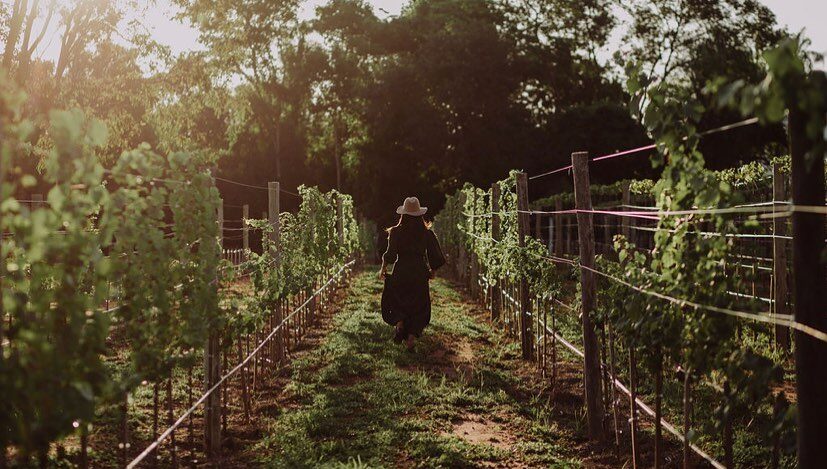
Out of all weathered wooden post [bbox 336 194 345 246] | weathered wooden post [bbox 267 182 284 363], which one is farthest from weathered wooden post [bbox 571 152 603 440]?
weathered wooden post [bbox 336 194 345 246]

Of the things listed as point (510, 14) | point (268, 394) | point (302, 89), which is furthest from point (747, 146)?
point (268, 394)

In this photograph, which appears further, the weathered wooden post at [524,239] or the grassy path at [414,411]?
the weathered wooden post at [524,239]

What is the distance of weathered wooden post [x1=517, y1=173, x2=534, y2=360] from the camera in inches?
356

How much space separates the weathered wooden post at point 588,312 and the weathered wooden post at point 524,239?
274cm

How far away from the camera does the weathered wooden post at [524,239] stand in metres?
9.05

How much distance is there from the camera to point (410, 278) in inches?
393

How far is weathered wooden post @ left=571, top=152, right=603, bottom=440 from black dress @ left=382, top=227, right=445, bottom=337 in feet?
12.8

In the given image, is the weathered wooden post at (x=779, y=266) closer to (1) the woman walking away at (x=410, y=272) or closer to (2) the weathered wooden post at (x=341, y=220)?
(1) the woman walking away at (x=410, y=272)

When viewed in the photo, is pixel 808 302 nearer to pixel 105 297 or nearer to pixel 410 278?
pixel 105 297

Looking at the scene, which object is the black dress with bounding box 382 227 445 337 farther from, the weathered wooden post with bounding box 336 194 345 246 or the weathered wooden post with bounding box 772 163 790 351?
the weathered wooden post with bounding box 336 194 345 246

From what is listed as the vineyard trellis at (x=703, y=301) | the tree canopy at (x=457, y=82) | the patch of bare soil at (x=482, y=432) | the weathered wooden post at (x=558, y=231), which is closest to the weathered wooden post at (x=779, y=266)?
the vineyard trellis at (x=703, y=301)

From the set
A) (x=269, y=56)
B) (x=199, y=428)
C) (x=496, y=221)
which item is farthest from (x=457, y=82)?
(x=199, y=428)

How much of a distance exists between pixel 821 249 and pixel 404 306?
7205 mm

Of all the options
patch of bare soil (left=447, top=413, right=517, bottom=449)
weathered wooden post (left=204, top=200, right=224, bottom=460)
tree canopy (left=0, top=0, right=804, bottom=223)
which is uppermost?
tree canopy (left=0, top=0, right=804, bottom=223)
